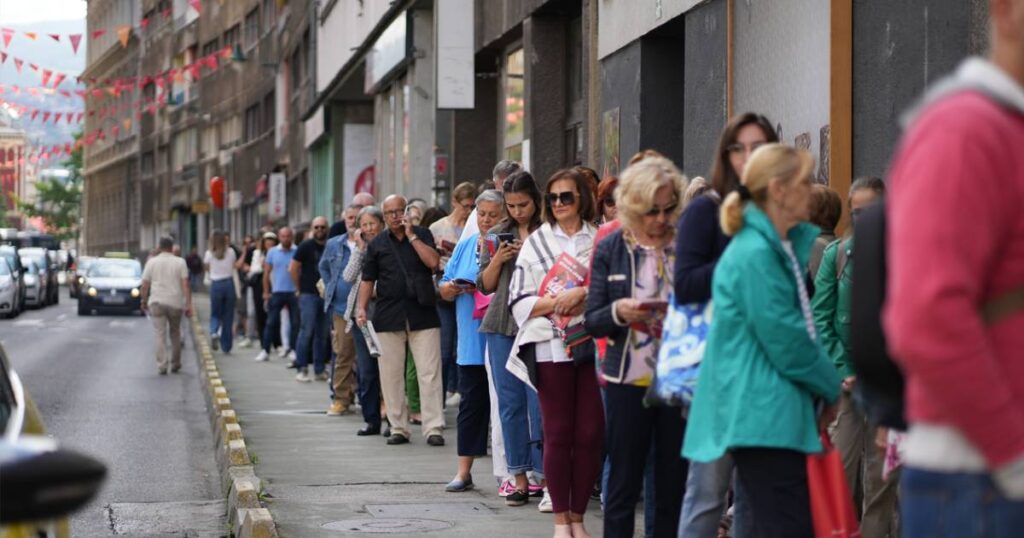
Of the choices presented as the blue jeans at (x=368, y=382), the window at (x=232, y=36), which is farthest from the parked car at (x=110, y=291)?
the blue jeans at (x=368, y=382)

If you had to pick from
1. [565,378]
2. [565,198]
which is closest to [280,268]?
[565,198]

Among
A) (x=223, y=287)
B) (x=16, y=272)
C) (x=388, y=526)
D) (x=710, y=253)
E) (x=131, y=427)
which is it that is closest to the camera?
(x=710, y=253)

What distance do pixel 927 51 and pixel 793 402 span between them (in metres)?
4.27

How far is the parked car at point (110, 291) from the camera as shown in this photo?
1901 inches

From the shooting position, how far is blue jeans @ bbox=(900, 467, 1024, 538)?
328cm

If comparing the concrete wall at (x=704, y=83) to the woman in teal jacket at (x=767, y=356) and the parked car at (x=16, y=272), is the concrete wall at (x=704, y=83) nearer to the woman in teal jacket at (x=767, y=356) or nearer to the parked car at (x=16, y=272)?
the woman in teal jacket at (x=767, y=356)

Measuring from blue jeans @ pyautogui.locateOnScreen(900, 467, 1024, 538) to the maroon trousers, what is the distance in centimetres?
504

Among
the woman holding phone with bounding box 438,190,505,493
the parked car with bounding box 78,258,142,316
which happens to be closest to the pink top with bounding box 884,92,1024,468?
the woman holding phone with bounding box 438,190,505,493

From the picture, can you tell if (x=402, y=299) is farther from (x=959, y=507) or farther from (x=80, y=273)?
(x=80, y=273)

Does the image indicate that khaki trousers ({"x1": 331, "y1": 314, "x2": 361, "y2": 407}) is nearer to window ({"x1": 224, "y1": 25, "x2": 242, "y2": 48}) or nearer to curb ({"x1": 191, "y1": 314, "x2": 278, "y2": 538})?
curb ({"x1": 191, "y1": 314, "x2": 278, "y2": 538})

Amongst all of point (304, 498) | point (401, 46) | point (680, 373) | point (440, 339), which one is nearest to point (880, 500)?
point (680, 373)

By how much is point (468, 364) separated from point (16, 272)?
126 feet

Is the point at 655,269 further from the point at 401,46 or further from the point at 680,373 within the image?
the point at 401,46

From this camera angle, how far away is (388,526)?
9562 millimetres
